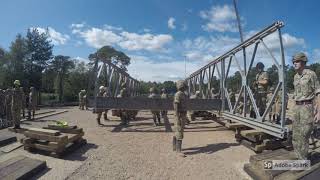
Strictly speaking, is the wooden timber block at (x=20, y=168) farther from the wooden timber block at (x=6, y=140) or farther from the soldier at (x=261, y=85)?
the soldier at (x=261, y=85)

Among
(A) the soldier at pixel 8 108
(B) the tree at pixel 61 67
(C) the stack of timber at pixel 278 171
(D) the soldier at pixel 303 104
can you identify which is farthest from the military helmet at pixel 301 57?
(B) the tree at pixel 61 67

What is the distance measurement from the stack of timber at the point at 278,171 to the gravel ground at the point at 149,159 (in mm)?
319

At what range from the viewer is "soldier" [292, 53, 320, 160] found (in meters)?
6.46

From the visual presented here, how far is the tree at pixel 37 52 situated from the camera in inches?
1895

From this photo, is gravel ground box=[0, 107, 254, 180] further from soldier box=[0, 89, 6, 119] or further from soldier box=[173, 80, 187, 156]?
soldier box=[0, 89, 6, 119]

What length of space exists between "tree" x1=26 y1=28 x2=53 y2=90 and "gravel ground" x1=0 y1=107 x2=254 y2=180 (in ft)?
126

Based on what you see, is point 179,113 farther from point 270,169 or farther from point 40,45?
point 40,45

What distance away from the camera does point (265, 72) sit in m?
11.5

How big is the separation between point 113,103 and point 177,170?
723 centimetres

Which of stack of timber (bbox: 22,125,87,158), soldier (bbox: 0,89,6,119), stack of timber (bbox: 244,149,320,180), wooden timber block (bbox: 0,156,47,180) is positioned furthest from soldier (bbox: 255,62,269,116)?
soldier (bbox: 0,89,6,119)

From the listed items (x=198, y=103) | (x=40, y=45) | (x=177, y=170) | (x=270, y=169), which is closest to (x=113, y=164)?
(x=177, y=170)

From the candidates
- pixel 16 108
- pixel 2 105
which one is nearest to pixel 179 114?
pixel 16 108

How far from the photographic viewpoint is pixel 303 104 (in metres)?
6.56

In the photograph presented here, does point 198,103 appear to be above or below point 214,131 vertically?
above
